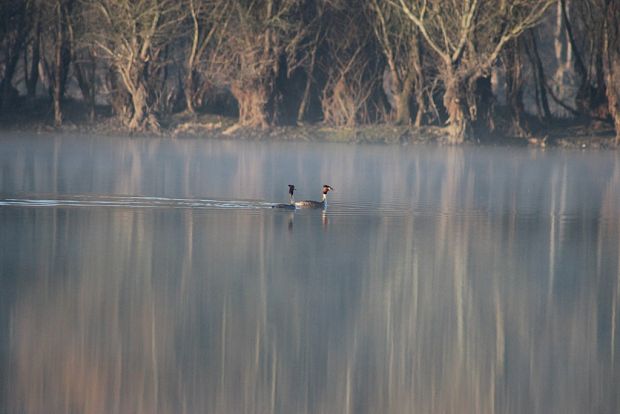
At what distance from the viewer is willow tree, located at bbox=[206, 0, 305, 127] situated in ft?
152

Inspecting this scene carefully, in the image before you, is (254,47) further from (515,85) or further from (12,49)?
(12,49)

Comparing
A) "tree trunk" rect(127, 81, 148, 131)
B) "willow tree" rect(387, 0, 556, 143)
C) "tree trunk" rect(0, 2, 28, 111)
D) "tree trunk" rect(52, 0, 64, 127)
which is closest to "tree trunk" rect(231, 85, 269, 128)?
"tree trunk" rect(127, 81, 148, 131)

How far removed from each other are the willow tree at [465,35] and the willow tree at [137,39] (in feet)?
26.1

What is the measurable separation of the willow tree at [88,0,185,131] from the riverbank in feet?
3.56

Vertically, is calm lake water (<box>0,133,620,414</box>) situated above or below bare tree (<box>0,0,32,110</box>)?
below

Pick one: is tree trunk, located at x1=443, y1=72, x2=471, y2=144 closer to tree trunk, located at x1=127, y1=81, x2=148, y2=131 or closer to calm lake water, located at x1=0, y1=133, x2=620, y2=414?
tree trunk, located at x1=127, y1=81, x2=148, y2=131

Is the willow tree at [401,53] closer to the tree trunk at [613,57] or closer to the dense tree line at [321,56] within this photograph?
the dense tree line at [321,56]

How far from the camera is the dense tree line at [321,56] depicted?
4438 centimetres

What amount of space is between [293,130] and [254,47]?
3683 millimetres

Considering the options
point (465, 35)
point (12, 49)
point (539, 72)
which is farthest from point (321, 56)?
point (12, 49)

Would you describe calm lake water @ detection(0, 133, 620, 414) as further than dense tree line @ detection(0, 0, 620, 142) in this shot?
No

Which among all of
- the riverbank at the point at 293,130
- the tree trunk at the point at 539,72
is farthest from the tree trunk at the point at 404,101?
the tree trunk at the point at 539,72

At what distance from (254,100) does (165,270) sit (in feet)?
111

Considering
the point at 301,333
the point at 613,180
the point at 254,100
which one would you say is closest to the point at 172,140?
the point at 254,100
